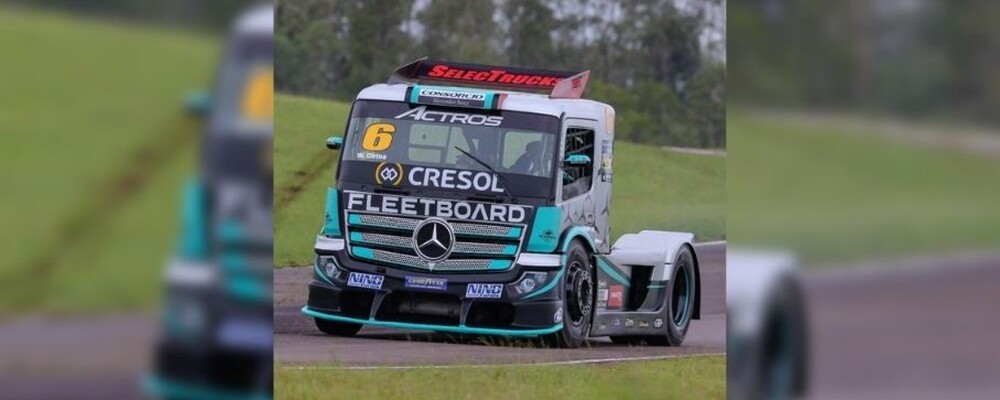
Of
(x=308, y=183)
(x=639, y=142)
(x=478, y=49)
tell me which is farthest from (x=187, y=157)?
(x=639, y=142)

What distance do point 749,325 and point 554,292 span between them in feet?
2.19

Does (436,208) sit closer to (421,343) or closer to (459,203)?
(459,203)

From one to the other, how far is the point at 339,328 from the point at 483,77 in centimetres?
99

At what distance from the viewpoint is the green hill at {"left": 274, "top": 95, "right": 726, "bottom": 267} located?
587 cm

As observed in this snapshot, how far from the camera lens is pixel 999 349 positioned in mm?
5785

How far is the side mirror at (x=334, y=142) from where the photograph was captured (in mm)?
6016

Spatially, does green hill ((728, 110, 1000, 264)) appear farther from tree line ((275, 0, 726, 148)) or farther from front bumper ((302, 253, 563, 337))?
front bumper ((302, 253, 563, 337))

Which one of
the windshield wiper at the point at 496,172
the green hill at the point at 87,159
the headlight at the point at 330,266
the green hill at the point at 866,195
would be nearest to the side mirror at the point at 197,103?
the green hill at the point at 87,159

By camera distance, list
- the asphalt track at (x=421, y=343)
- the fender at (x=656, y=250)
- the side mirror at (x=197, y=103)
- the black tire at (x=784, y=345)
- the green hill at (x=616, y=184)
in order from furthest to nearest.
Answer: the fender at (x=656, y=250) → the asphalt track at (x=421, y=343) → the green hill at (x=616, y=184) → the black tire at (x=784, y=345) → the side mirror at (x=197, y=103)

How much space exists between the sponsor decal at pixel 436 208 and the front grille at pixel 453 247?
0.02 meters

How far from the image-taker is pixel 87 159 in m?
5.41

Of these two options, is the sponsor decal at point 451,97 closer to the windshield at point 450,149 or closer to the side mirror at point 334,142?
the windshield at point 450,149

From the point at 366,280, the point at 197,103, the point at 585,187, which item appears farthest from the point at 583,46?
the point at 197,103

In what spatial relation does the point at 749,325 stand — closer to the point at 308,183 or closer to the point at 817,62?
the point at 817,62
